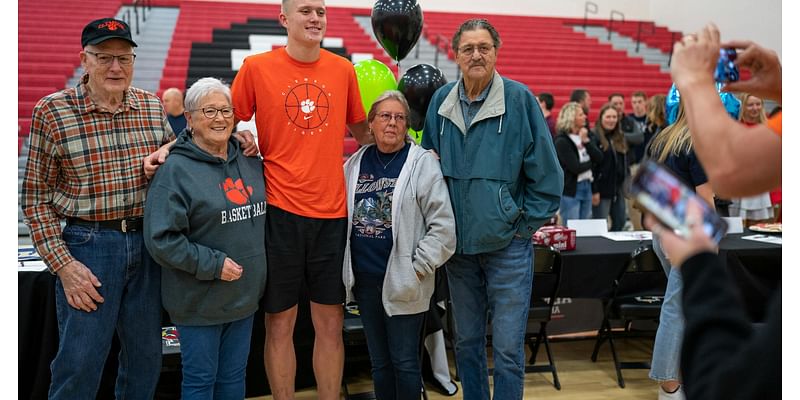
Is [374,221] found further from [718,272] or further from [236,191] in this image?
[718,272]

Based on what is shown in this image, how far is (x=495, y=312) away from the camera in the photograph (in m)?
2.68

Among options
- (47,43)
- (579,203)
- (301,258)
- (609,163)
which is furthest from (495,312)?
(47,43)

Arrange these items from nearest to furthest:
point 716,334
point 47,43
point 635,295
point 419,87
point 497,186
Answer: point 716,334 < point 497,186 < point 419,87 < point 635,295 < point 47,43

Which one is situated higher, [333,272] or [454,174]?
[454,174]

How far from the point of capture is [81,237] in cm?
233

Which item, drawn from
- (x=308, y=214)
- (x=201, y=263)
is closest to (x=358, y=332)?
(x=308, y=214)

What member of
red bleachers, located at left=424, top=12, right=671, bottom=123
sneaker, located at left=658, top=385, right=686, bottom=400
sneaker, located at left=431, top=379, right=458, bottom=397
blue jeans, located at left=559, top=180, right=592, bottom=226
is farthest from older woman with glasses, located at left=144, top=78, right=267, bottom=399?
red bleachers, located at left=424, top=12, right=671, bottom=123

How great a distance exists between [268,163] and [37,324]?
1312 mm

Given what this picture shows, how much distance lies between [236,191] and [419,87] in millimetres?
1232

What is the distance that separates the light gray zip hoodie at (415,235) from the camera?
8.64 ft

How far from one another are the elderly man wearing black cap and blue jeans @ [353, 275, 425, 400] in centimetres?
86

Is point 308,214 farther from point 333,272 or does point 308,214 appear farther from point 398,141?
point 398,141

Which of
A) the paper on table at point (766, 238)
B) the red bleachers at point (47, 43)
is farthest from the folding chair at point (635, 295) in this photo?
the red bleachers at point (47, 43)

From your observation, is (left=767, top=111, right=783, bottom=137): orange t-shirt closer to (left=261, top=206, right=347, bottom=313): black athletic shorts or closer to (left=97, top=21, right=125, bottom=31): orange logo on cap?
(left=261, top=206, right=347, bottom=313): black athletic shorts
